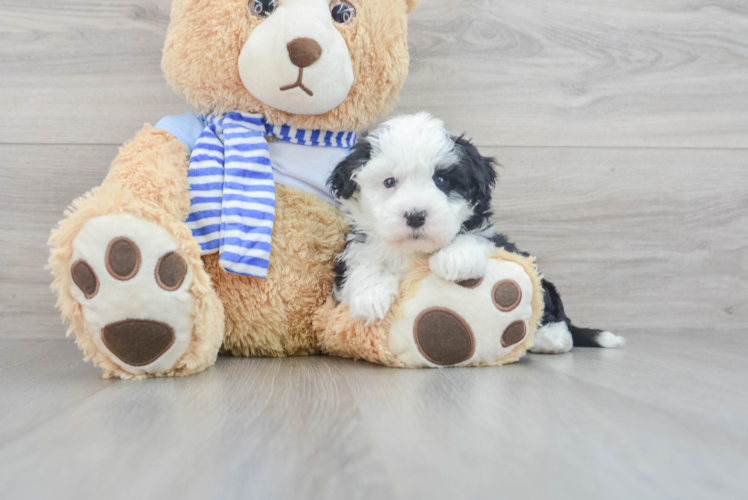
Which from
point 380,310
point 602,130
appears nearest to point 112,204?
point 380,310

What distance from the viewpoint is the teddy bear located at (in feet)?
2.79

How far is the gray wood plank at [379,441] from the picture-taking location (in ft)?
1.50

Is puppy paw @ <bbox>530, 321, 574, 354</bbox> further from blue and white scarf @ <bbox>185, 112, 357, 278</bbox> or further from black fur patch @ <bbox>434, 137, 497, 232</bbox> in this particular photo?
blue and white scarf @ <bbox>185, 112, 357, 278</bbox>

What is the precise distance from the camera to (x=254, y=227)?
104cm

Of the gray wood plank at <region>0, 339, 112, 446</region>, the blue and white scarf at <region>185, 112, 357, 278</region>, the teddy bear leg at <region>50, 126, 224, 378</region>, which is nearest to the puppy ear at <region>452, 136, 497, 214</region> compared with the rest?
the blue and white scarf at <region>185, 112, 357, 278</region>

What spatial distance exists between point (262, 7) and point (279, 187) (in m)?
0.35

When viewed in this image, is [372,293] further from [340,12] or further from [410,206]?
[340,12]

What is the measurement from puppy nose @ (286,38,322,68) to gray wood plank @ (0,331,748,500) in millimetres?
563

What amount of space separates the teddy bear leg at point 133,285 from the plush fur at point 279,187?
47 millimetres

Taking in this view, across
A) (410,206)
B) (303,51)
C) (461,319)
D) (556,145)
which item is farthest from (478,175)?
(556,145)

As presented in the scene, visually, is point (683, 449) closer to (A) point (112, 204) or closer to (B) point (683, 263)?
(A) point (112, 204)

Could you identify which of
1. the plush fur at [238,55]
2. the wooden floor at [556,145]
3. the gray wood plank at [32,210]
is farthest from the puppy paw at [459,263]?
the gray wood plank at [32,210]

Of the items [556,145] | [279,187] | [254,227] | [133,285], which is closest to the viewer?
[133,285]

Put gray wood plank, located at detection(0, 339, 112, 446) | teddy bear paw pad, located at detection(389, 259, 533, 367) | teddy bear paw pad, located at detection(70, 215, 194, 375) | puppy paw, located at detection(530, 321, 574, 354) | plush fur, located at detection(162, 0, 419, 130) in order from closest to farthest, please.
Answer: gray wood plank, located at detection(0, 339, 112, 446) → teddy bear paw pad, located at detection(70, 215, 194, 375) → teddy bear paw pad, located at detection(389, 259, 533, 367) → plush fur, located at detection(162, 0, 419, 130) → puppy paw, located at detection(530, 321, 574, 354)
